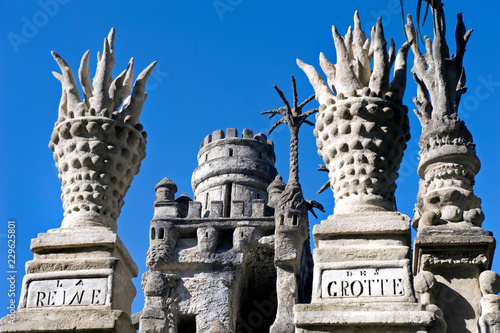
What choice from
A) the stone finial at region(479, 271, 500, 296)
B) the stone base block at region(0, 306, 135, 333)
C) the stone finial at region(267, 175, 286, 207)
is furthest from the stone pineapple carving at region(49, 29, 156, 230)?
the stone finial at region(267, 175, 286, 207)

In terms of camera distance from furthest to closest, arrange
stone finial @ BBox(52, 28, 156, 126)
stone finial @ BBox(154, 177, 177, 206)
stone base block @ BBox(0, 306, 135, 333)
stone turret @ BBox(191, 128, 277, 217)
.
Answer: stone turret @ BBox(191, 128, 277, 217), stone finial @ BBox(154, 177, 177, 206), stone finial @ BBox(52, 28, 156, 126), stone base block @ BBox(0, 306, 135, 333)

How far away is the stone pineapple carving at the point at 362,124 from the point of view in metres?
11.3

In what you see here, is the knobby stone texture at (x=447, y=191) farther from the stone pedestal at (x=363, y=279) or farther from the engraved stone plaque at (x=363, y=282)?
the engraved stone plaque at (x=363, y=282)

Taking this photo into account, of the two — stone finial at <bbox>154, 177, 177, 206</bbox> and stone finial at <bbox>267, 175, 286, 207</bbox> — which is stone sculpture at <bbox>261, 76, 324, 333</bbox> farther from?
stone finial at <bbox>154, 177, 177, 206</bbox>

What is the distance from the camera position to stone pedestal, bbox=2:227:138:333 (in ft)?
34.9

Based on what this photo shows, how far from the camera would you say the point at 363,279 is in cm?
1041

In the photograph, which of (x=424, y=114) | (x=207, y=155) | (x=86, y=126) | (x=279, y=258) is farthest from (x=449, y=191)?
(x=207, y=155)

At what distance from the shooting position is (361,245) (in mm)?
10766

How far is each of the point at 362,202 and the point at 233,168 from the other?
28431mm

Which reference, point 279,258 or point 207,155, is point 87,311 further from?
point 207,155

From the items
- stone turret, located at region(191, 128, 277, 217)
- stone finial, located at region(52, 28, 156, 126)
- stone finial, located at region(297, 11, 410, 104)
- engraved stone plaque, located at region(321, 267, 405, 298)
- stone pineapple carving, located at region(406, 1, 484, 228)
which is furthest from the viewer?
stone turret, located at region(191, 128, 277, 217)

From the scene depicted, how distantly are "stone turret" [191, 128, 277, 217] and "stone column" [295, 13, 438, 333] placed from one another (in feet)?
87.1

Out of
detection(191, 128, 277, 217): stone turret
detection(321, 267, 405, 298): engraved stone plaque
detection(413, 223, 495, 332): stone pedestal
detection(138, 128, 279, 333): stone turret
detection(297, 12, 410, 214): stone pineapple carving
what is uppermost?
detection(191, 128, 277, 217): stone turret

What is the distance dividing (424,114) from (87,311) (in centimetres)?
482
